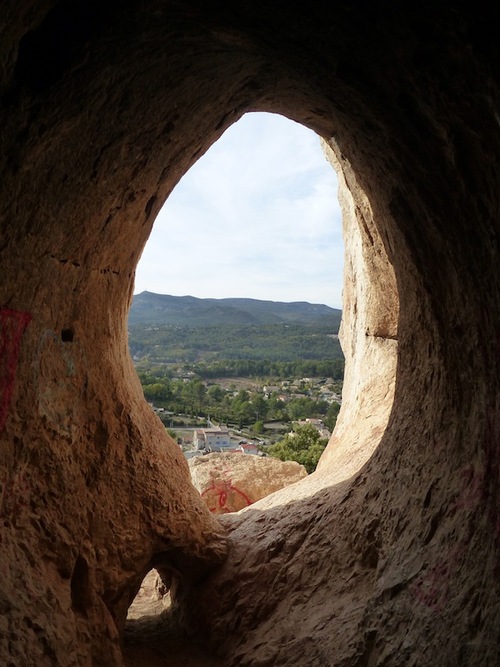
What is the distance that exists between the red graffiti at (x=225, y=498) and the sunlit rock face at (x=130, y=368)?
4.31 m

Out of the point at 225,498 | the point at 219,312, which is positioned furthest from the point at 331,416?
the point at 219,312

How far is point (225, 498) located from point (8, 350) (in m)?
8.57

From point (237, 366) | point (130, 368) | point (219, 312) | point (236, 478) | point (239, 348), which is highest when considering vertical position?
point (219, 312)

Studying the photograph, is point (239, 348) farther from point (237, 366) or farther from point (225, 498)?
point (225, 498)

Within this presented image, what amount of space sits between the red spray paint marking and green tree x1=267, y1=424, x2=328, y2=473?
19.2m

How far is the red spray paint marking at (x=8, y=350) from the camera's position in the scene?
4555mm

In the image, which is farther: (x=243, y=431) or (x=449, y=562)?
(x=243, y=431)

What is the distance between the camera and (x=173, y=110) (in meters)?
5.68

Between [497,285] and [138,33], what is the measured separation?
3529 mm

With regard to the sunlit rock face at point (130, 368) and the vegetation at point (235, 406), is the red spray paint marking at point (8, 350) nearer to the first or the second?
the sunlit rock face at point (130, 368)

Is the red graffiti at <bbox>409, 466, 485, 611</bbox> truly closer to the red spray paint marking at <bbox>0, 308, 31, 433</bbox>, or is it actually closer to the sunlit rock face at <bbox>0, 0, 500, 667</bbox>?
the sunlit rock face at <bbox>0, 0, 500, 667</bbox>

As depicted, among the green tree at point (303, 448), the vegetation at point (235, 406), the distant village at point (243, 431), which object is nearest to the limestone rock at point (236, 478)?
the distant village at point (243, 431)

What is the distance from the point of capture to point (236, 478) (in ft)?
40.7

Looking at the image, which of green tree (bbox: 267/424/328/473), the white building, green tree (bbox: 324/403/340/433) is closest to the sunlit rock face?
green tree (bbox: 267/424/328/473)
